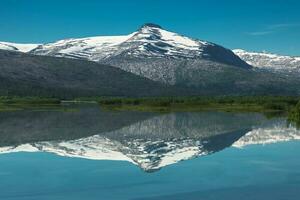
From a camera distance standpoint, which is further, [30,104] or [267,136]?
[30,104]

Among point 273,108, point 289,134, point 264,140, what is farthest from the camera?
point 273,108

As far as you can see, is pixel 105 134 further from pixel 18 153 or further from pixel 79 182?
pixel 79 182

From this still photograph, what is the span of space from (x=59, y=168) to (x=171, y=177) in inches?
283

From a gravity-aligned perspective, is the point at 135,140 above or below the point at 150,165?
below

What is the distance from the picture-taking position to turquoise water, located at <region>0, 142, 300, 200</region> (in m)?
22.3

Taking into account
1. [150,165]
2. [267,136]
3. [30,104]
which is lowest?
[30,104]

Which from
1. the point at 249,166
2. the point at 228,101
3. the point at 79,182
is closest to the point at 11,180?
the point at 79,182

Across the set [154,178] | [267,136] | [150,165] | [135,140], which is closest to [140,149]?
[135,140]

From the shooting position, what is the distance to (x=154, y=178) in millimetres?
26188

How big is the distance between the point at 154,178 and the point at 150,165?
15.9ft

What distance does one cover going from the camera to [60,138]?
5081cm

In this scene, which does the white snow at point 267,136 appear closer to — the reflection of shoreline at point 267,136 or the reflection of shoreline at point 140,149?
the reflection of shoreline at point 267,136

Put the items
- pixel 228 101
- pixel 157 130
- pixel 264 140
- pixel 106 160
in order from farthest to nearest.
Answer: pixel 228 101 < pixel 157 130 < pixel 264 140 < pixel 106 160

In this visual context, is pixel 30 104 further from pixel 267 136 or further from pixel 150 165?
pixel 150 165
